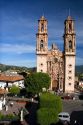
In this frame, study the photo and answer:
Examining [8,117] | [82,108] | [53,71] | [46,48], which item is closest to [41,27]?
[46,48]

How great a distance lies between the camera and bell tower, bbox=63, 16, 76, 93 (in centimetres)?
5122

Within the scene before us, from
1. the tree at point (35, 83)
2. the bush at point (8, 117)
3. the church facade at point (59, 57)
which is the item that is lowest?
the bush at point (8, 117)

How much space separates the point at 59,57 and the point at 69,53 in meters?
1.99

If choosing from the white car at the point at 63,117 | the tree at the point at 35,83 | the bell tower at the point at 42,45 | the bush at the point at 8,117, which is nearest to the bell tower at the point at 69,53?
the bell tower at the point at 42,45

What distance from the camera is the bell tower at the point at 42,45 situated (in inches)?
2034

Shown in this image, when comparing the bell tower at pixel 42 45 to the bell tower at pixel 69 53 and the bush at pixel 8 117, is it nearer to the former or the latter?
the bell tower at pixel 69 53

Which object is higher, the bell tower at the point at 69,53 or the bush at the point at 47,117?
the bell tower at the point at 69,53

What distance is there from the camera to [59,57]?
173ft

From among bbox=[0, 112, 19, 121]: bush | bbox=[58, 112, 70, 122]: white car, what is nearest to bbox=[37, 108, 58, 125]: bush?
bbox=[58, 112, 70, 122]: white car

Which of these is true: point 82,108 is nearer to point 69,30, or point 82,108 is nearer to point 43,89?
point 43,89

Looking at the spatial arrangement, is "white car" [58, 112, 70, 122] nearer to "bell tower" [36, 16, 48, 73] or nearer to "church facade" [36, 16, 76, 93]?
"church facade" [36, 16, 76, 93]

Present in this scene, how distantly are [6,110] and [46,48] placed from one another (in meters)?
22.3

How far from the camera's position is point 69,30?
170 feet

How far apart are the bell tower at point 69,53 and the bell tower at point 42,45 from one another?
2.57 m
